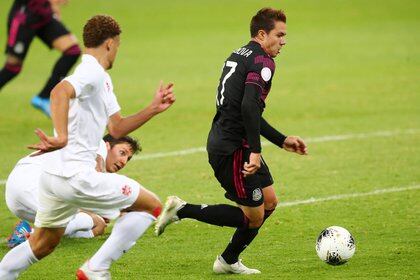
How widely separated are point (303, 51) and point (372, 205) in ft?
46.7

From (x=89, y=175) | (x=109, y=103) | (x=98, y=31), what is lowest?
(x=89, y=175)

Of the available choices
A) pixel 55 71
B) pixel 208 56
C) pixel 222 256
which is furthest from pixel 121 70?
pixel 222 256

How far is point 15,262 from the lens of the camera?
24.2 ft

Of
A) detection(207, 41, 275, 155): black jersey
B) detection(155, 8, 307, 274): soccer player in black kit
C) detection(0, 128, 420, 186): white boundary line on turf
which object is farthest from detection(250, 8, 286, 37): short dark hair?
detection(0, 128, 420, 186): white boundary line on turf

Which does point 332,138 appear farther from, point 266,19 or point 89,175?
point 89,175

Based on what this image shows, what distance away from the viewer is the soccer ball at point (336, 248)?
8.31m

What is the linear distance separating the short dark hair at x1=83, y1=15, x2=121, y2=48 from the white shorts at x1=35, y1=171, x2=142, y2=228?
3.14 ft

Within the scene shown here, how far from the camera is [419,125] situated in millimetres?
15734

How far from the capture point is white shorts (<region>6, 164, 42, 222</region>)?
9.11 metres

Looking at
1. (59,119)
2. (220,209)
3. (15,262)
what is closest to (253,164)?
(220,209)

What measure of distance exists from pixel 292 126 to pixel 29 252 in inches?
353

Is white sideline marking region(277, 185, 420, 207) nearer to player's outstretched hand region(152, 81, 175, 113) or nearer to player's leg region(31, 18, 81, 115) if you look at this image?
player's outstretched hand region(152, 81, 175, 113)

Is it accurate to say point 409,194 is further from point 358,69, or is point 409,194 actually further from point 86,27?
point 358,69

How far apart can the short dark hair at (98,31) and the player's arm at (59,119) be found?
0.47m
